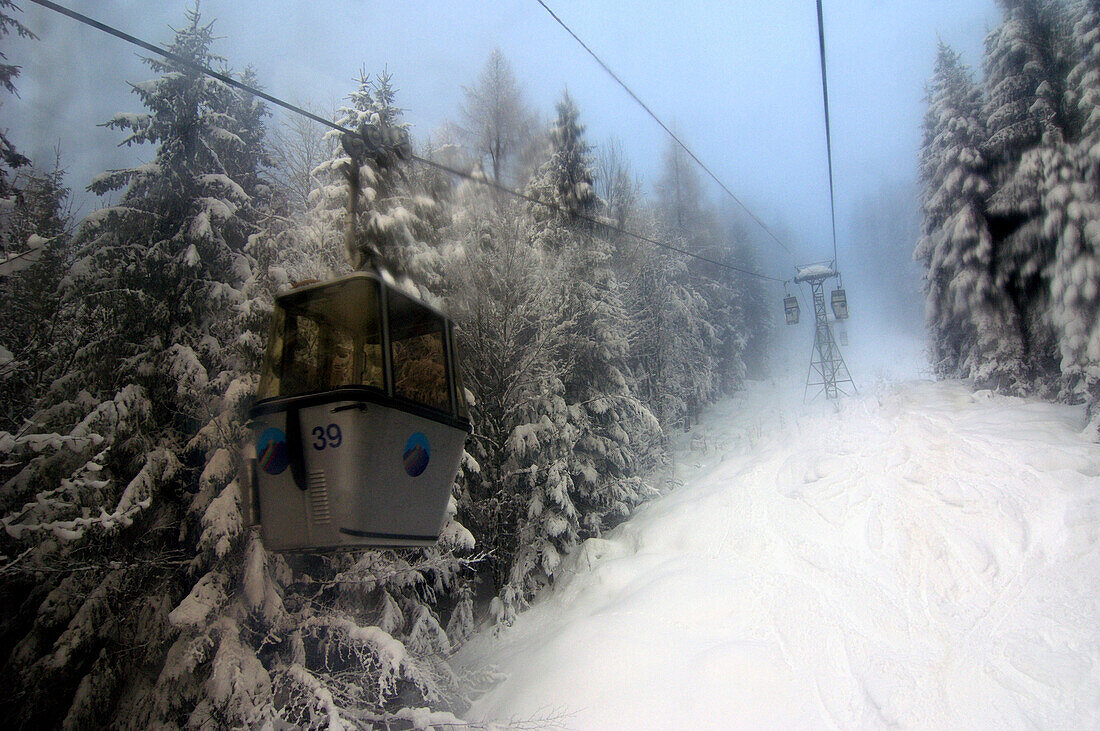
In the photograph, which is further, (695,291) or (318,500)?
(695,291)

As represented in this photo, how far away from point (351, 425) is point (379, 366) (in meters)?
0.46

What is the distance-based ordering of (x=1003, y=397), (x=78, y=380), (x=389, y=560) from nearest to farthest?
(x=78, y=380) → (x=389, y=560) → (x=1003, y=397)

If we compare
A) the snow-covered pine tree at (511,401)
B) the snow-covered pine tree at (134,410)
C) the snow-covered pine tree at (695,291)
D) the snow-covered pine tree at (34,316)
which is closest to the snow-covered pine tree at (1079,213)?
the snow-covered pine tree at (511,401)

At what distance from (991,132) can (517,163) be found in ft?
42.8

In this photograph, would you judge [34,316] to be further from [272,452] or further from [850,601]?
[850,601]

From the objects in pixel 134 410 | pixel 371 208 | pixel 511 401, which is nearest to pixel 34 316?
pixel 134 410

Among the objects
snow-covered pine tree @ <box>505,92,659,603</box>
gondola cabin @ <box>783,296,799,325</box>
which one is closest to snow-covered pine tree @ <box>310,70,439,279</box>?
snow-covered pine tree @ <box>505,92,659,603</box>

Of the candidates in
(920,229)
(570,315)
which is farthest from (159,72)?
(920,229)

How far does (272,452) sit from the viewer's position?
3.48 meters

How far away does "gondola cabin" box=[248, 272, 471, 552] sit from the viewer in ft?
10.8

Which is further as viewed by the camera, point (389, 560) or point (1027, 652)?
point (389, 560)

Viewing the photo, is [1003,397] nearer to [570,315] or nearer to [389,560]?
[570,315]

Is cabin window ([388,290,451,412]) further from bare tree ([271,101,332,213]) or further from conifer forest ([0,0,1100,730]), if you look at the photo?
bare tree ([271,101,332,213])

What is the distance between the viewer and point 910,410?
49.1 feet
